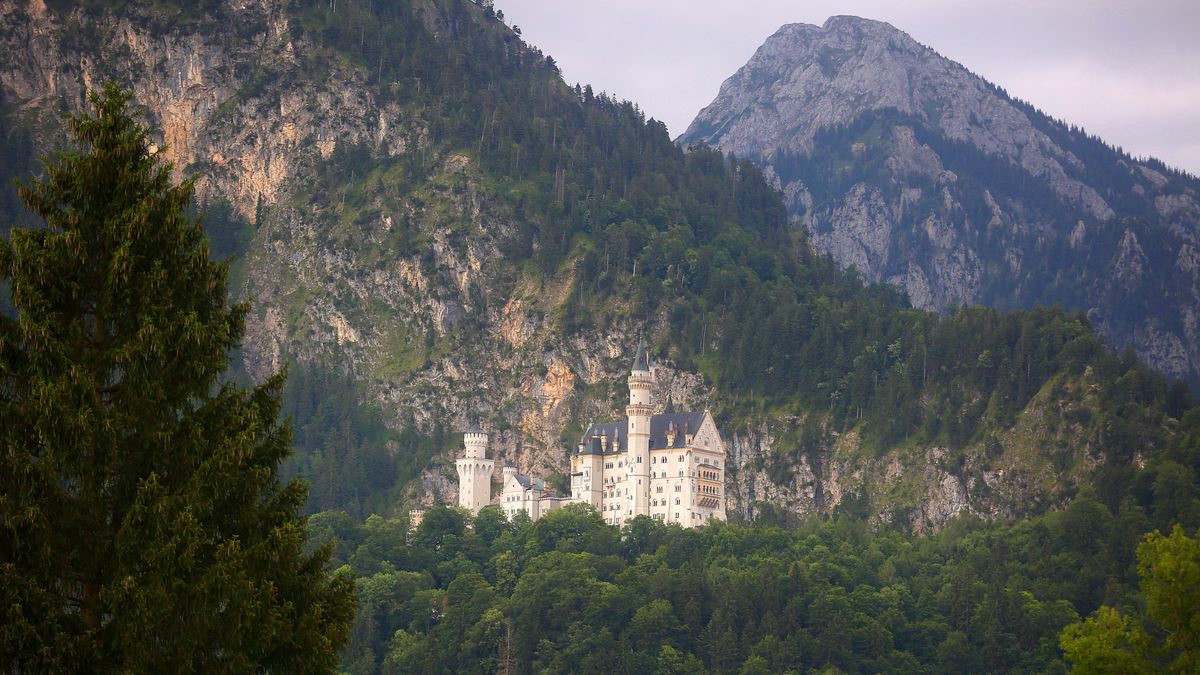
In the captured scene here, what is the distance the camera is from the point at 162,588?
74.3 ft

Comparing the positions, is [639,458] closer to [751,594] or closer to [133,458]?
[751,594]

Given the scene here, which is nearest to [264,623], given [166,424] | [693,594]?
[166,424]

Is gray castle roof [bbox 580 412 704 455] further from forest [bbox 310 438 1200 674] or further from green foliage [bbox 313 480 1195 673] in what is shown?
forest [bbox 310 438 1200 674]

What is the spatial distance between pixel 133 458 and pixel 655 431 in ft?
547

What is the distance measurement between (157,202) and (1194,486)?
168003mm

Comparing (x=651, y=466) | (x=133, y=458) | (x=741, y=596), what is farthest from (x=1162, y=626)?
(x=651, y=466)

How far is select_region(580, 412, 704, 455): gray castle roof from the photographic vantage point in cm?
18775

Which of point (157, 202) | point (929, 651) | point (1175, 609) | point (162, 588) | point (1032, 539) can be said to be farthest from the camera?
point (1032, 539)

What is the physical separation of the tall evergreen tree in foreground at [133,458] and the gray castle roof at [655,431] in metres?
162

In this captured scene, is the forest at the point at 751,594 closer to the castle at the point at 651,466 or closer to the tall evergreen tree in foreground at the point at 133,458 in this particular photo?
the castle at the point at 651,466

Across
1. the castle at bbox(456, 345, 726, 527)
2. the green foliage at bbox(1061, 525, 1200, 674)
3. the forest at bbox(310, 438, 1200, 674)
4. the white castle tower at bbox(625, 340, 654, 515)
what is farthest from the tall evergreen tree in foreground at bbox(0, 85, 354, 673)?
the white castle tower at bbox(625, 340, 654, 515)

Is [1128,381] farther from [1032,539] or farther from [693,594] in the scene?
[693,594]

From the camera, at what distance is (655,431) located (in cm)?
18962

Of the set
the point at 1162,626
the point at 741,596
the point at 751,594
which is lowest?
the point at 1162,626
